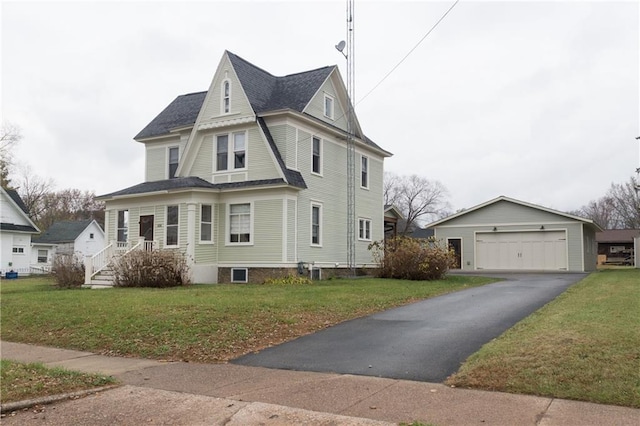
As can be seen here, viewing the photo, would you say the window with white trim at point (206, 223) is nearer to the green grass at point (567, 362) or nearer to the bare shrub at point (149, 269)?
the bare shrub at point (149, 269)

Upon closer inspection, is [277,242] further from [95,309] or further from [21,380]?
[21,380]

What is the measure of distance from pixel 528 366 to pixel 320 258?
16549 mm

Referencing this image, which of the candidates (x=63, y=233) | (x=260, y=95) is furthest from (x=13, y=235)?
(x=260, y=95)

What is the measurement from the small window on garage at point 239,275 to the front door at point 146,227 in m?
3.92

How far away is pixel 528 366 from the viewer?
6.84m

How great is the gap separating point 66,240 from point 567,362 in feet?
159

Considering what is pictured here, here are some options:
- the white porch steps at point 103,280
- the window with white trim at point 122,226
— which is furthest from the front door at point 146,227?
the white porch steps at point 103,280

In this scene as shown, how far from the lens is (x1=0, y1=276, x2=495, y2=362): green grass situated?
977cm

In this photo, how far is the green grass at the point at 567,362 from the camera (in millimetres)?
6070

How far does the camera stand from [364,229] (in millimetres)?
27016

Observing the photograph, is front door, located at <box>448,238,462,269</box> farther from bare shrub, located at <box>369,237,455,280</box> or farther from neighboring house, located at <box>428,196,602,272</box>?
bare shrub, located at <box>369,237,455,280</box>

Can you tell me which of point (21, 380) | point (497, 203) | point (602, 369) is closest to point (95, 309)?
point (21, 380)

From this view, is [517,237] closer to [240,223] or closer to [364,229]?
[364,229]

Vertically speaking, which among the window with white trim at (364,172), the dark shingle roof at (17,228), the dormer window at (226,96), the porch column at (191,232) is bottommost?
the porch column at (191,232)
